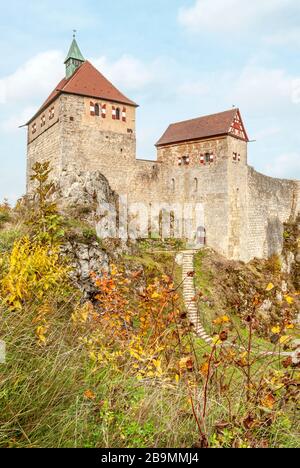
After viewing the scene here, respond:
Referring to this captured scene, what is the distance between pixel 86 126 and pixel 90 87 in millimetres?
2641

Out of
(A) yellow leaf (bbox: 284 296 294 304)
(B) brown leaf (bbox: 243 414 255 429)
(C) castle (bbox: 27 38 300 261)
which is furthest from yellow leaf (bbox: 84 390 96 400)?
(C) castle (bbox: 27 38 300 261)

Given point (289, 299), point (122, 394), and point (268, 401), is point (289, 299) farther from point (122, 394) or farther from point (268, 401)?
point (122, 394)

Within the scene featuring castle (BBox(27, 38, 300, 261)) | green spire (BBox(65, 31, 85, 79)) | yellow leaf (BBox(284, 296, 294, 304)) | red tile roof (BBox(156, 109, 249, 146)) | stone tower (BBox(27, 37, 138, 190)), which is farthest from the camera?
green spire (BBox(65, 31, 85, 79))

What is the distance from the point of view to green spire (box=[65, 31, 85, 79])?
27.4 m

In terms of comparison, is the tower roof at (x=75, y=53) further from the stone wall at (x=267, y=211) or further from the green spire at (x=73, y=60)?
the stone wall at (x=267, y=211)

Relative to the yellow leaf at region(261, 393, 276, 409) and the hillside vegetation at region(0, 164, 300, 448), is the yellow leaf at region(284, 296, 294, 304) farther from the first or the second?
the yellow leaf at region(261, 393, 276, 409)

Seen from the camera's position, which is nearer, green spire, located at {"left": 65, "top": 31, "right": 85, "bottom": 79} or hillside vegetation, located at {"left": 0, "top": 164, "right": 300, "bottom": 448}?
hillside vegetation, located at {"left": 0, "top": 164, "right": 300, "bottom": 448}

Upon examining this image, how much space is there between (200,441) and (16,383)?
1643mm

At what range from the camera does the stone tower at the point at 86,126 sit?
23338mm

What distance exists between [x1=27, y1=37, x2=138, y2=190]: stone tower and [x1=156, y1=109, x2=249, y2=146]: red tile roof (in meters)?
4.36

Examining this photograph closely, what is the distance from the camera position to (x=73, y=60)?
90.3ft

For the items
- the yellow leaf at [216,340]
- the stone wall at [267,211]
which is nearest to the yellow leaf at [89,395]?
the yellow leaf at [216,340]

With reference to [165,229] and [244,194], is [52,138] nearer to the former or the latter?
[165,229]

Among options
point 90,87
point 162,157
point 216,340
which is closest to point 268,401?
point 216,340
